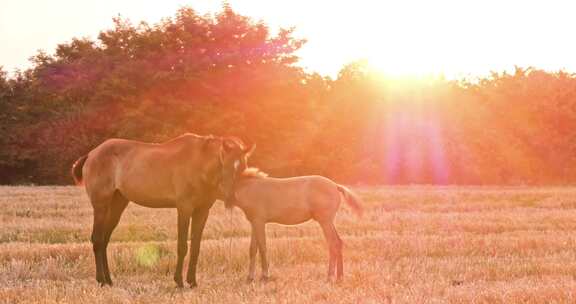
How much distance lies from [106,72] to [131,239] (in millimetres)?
29614

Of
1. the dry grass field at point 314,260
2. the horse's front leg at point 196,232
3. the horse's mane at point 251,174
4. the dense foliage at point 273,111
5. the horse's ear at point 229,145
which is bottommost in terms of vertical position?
the dry grass field at point 314,260

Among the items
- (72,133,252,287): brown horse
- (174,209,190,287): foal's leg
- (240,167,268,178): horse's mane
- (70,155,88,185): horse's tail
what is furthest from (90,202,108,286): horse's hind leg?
(240,167,268,178): horse's mane

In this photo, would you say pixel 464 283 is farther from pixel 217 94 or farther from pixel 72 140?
pixel 72 140

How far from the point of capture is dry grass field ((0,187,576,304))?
8930mm

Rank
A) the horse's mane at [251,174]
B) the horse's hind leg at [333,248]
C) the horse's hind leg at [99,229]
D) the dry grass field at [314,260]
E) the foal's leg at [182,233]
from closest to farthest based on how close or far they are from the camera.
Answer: the dry grass field at [314,260] → the foal's leg at [182,233] → the horse's hind leg at [333,248] → the horse's hind leg at [99,229] → the horse's mane at [251,174]

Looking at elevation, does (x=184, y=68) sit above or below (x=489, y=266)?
above

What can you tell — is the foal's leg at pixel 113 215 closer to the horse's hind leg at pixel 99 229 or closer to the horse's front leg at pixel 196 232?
the horse's hind leg at pixel 99 229


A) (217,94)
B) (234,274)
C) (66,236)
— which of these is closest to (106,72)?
(217,94)

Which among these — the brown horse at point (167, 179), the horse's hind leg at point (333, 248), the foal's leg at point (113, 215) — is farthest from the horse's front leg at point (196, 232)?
the horse's hind leg at point (333, 248)

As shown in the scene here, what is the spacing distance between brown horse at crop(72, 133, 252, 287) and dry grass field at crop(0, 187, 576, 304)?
75cm

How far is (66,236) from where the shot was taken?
1553cm

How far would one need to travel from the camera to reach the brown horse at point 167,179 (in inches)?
399

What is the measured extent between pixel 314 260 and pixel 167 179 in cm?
353

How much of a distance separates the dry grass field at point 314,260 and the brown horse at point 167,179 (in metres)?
0.75
